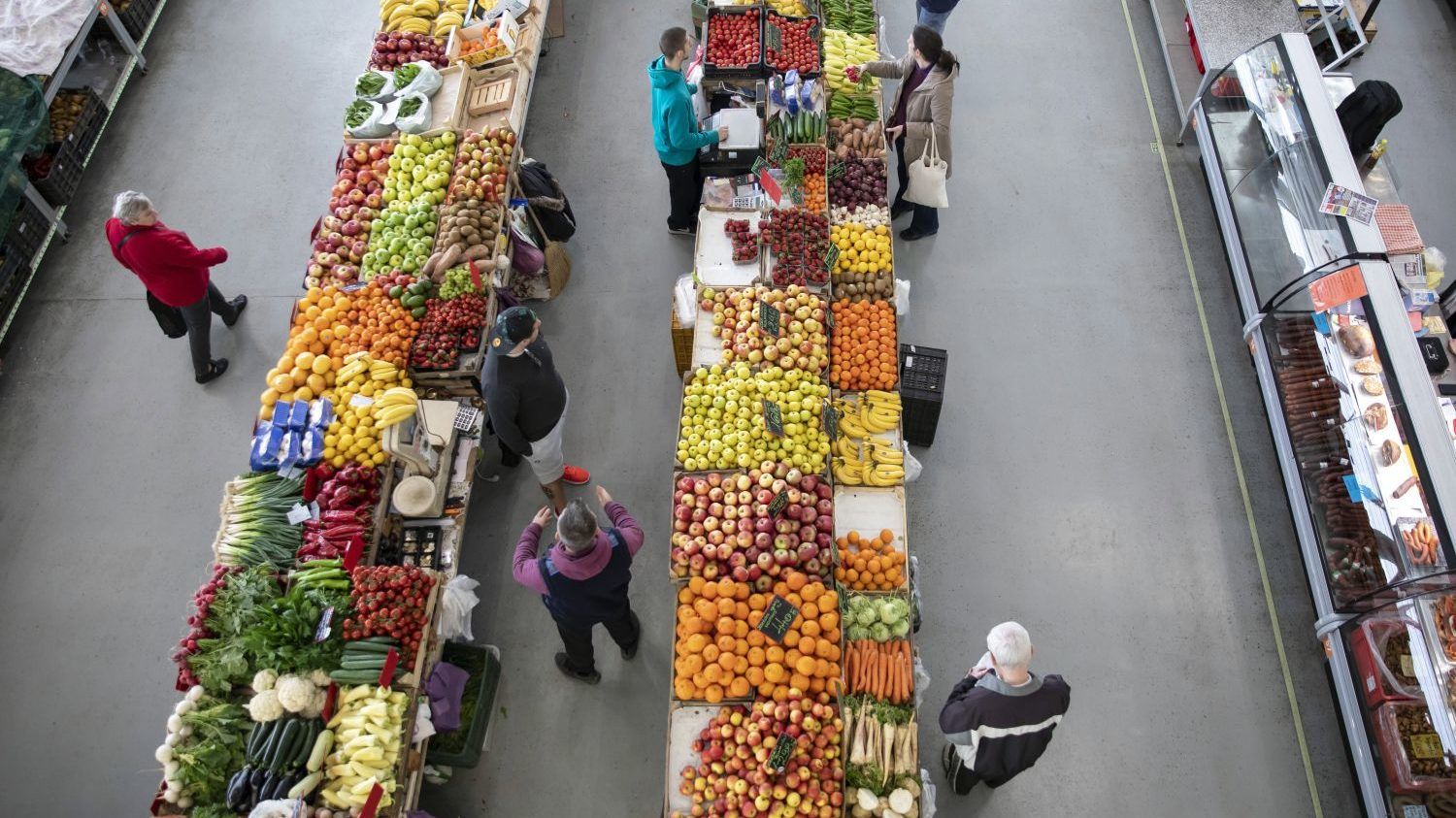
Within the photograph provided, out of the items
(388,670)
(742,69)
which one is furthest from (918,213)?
(388,670)

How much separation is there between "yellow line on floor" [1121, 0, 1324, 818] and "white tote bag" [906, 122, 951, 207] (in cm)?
220

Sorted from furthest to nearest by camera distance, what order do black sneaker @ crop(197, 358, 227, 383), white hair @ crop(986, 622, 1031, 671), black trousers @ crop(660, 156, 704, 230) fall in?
black trousers @ crop(660, 156, 704, 230), black sneaker @ crop(197, 358, 227, 383), white hair @ crop(986, 622, 1031, 671)

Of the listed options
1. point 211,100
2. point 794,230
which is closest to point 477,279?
point 794,230

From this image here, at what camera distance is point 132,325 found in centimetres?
747

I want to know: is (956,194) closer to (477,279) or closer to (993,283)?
(993,283)

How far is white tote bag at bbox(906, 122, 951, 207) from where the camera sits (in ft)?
22.8

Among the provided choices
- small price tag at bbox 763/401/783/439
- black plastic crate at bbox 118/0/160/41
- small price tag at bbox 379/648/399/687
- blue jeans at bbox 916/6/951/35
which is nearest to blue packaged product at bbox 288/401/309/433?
small price tag at bbox 379/648/399/687

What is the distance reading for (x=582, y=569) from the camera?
4.40 m

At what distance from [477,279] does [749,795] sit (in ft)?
12.6

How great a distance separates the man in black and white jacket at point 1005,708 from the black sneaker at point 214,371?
20.0 ft

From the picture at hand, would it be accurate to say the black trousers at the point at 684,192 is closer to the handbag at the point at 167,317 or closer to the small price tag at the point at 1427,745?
the handbag at the point at 167,317

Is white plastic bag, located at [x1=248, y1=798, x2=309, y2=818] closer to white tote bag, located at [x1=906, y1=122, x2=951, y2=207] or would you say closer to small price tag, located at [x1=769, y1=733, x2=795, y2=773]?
small price tag, located at [x1=769, y1=733, x2=795, y2=773]

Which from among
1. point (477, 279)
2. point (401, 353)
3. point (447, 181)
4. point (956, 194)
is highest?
point (956, 194)

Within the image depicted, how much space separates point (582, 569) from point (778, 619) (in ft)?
3.39
